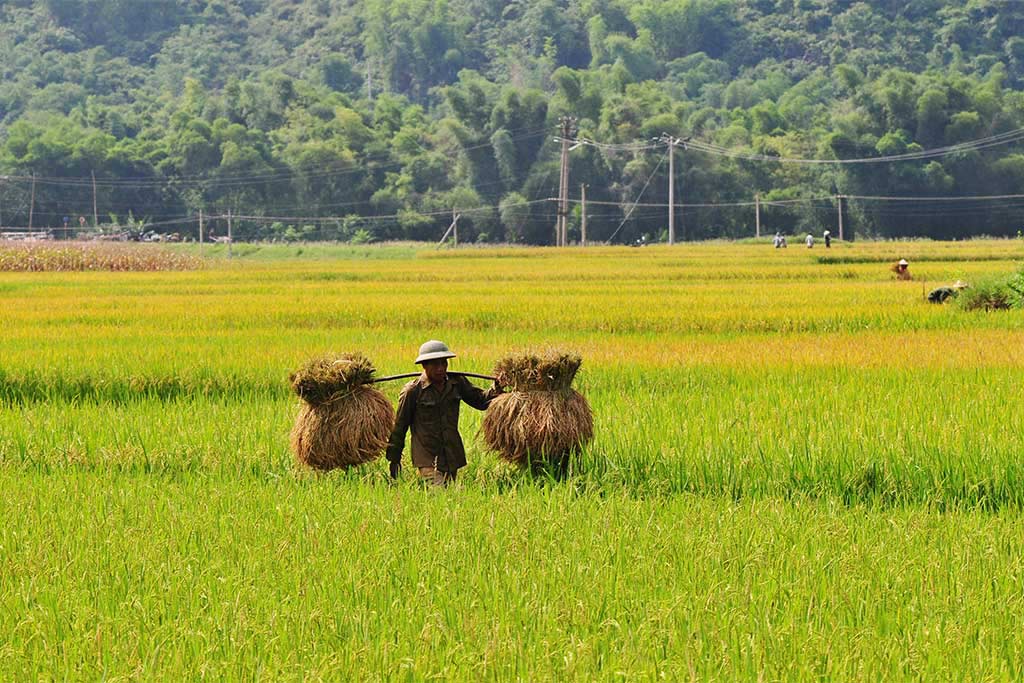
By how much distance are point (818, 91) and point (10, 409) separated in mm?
110802

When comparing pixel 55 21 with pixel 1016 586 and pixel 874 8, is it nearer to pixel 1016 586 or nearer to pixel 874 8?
pixel 874 8

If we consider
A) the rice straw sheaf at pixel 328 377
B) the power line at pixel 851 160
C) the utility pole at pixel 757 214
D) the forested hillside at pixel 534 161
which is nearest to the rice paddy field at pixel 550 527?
the rice straw sheaf at pixel 328 377

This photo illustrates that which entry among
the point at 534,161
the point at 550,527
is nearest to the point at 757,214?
the point at 534,161

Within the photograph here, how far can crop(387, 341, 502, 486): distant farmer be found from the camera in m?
6.71

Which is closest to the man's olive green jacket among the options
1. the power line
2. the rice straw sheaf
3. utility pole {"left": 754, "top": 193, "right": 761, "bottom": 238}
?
the rice straw sheaf

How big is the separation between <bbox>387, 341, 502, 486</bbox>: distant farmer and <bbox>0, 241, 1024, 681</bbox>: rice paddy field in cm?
20

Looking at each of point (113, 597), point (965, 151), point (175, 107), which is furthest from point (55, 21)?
point (113, 597)

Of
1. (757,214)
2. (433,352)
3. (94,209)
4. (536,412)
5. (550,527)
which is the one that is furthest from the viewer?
(94,209)

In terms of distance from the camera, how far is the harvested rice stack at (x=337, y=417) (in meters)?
6.85

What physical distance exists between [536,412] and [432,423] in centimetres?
48

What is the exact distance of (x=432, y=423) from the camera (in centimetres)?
674

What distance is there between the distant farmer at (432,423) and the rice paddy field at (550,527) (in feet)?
0.67

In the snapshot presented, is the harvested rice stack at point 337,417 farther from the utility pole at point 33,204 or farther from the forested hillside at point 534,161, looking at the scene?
the utility pole at point 33,204

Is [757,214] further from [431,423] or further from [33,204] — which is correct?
[431,423]
